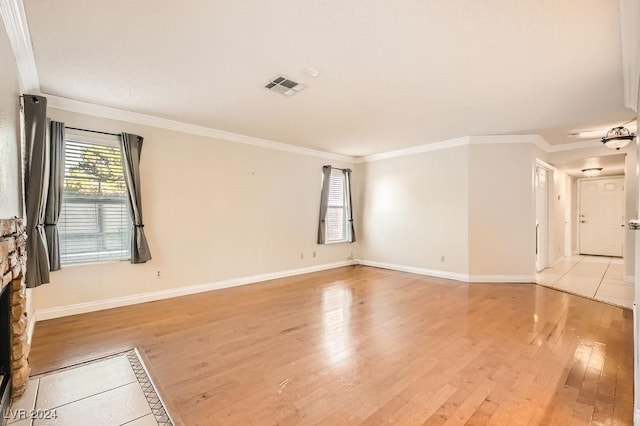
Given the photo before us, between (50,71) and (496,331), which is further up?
(50,71)

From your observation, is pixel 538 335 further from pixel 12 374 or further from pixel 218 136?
pixel 218 136

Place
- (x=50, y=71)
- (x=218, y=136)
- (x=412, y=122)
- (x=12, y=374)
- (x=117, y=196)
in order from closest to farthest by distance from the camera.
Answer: (x=12, y=374)
(x=50, y=71)
(x=117, y=196)
(x=412, y=122)
(x=218, y=136)

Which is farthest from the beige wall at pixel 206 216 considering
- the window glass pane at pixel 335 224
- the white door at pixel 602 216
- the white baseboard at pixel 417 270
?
the white door at pixel 602 216

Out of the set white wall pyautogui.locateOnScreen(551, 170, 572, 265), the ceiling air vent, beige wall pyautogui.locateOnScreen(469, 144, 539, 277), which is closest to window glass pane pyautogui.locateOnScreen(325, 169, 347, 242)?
beige wall pyautogui.locateOnScreen(469, 144, 539, 277)

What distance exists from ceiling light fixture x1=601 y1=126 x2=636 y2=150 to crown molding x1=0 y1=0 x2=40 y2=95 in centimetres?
640

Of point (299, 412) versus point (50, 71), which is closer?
point (299, 412)

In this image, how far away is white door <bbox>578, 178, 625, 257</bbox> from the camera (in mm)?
7895

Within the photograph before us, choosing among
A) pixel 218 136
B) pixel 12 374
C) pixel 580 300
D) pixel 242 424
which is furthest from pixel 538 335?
pixel 218 136

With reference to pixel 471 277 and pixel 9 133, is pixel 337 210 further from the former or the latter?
pixel 9 133

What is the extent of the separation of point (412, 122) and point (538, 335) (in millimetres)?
3044

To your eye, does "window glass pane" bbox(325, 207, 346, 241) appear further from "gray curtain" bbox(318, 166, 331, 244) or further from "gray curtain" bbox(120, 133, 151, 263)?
"gray curtain" bbox(120, 133, 151, 263)

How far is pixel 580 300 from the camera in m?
4.16

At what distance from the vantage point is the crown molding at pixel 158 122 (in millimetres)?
3561

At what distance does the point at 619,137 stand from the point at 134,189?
21.7 feet
